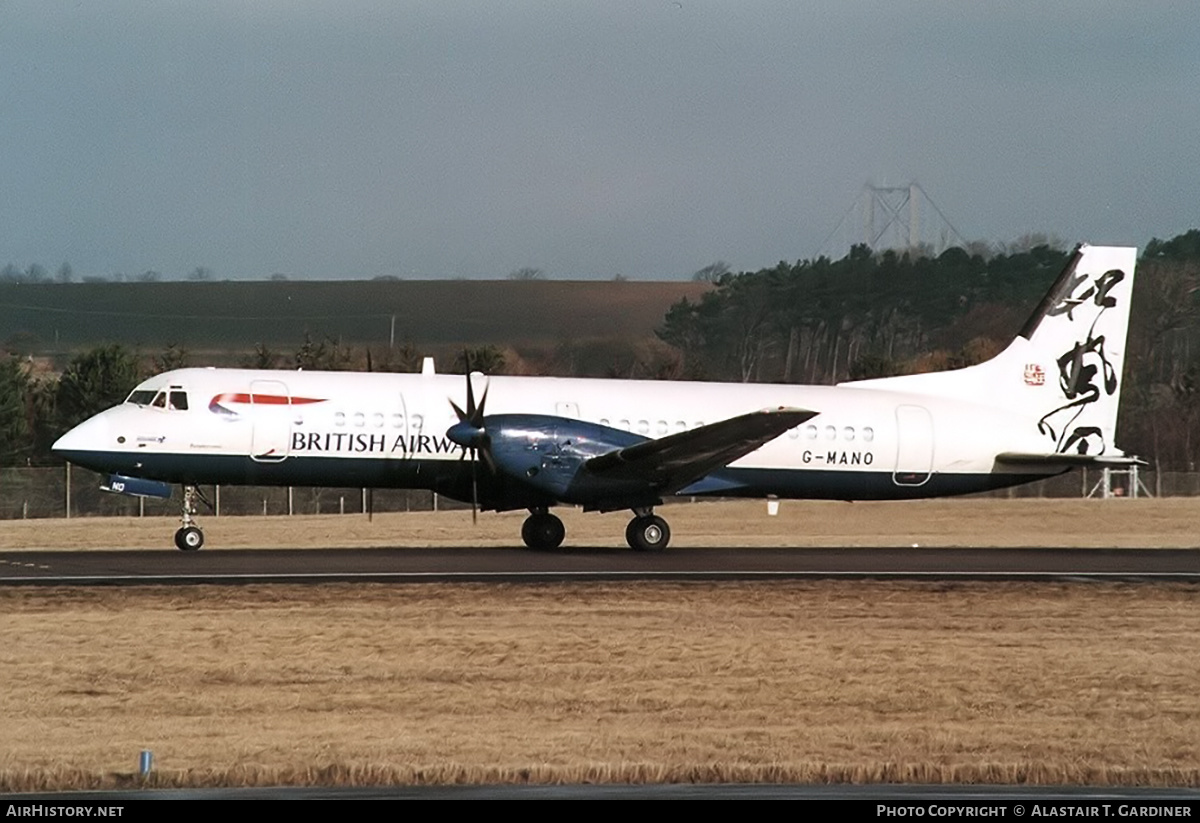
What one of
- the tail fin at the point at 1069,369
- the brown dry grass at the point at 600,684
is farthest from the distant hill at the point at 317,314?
the brown dry grass at the point at 600,684

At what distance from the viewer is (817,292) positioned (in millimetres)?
57250

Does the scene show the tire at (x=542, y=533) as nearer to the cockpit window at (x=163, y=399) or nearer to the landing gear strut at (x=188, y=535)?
the landing gear strut at (x=188, y=535)

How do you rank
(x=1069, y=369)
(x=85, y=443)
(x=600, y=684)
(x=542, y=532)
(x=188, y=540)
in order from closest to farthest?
(x=600, y=684)
(x=85, y=443)
(x=188, y=540)
(x=542, y=532)
(x=1069, y=369)

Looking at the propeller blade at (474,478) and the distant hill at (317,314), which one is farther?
the distant hill at (317,314)

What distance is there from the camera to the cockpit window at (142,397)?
28594 mm

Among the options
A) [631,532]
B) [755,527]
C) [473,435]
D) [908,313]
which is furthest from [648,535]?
[908,313]

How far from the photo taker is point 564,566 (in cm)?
2619

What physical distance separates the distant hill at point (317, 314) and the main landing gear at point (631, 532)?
1933 centimetres

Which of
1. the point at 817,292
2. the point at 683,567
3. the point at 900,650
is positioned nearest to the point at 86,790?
the point at 900,650

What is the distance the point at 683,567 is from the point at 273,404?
788cm

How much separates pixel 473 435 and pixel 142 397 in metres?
5.90

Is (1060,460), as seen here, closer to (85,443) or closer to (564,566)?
(564,566)

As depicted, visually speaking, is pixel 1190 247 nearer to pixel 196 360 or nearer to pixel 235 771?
pixel 196 360

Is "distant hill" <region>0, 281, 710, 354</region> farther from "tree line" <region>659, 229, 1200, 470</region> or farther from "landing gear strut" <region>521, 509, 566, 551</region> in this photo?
"landing gear strut" <region>521, 509, 566, 551</region>
